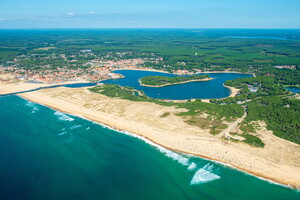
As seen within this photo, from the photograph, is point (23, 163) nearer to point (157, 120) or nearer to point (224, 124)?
point (157, 120)

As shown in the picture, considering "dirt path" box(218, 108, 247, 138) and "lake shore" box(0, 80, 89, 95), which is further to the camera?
"lake shore" box(0, 80, 89, 95)

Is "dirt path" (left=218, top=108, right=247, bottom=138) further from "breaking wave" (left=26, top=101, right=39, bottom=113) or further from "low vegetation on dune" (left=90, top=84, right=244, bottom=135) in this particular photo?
"breaking wave" (left=26, top=101, right=39, bottom=113)

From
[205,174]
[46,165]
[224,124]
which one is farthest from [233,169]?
[46,165]

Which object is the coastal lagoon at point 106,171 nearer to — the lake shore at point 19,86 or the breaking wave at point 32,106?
the breaking wave at point 32,106

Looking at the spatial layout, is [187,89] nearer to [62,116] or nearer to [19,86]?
[62,116]

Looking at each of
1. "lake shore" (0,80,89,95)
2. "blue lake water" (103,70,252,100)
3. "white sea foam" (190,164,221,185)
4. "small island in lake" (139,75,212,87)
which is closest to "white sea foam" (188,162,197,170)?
"white sea foam" (190,164,221,185)
